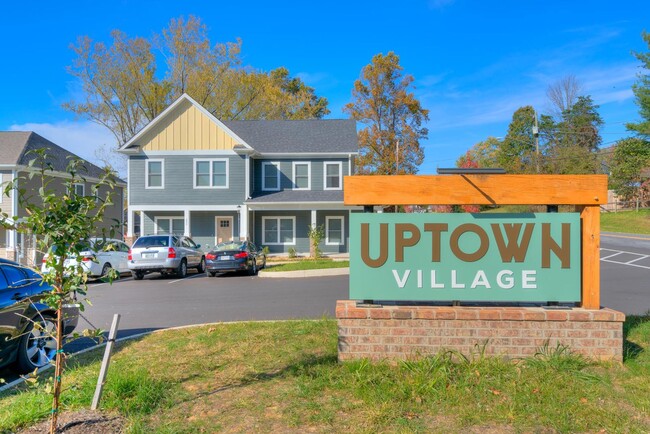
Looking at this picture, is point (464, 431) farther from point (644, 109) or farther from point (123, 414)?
point (644, 109)

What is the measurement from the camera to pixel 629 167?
4228 centimetres

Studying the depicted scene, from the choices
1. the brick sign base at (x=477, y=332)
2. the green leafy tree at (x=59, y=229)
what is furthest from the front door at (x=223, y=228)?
the green leafy tree at (x=59, y=229)

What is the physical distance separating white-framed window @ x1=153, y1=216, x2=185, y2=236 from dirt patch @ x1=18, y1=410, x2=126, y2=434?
22284 millimetres

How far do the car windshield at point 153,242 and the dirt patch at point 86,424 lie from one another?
46.0 ft

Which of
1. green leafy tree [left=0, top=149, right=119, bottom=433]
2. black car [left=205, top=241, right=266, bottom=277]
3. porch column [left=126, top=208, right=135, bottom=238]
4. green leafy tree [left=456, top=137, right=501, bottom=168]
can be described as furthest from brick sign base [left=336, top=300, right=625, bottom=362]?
green leafy tree [left=456, top=137, right=501, bottom=168]

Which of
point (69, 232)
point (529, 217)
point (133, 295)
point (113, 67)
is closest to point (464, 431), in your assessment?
point (529, 217)

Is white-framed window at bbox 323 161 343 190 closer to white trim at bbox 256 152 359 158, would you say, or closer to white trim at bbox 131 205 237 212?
white trim at bbox 256 152 359 158

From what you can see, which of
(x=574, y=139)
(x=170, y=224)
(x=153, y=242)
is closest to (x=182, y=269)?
(x=153, y=242)

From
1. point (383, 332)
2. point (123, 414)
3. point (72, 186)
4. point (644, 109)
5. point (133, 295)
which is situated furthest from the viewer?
point (644, 109)

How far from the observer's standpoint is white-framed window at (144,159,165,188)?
24891mm

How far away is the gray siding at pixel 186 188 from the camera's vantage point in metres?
24.7

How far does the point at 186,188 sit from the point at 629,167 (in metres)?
38.5

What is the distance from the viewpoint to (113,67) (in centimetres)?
3472

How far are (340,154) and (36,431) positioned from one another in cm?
2222
